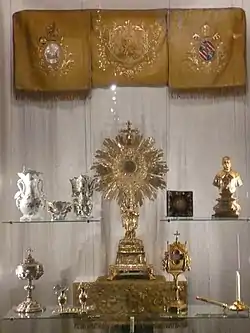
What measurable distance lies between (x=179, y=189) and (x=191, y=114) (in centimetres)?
31

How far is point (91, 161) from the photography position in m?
2.92

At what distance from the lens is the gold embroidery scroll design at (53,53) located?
115 inches

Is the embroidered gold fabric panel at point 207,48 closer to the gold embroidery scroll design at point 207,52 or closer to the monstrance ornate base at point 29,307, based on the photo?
the gold embroidery scroll design at point 207,52

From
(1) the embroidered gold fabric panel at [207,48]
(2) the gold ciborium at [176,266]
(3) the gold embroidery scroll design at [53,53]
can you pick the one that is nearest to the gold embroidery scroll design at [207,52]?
(1) the embroidered gold fabric panel at [207,48]

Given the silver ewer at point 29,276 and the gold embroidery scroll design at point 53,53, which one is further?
the gold embroidery scroll design at point 53,53

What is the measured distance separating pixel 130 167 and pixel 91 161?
182 millimetres

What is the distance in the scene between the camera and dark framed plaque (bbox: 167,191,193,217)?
278 cm

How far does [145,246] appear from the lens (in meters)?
2.89

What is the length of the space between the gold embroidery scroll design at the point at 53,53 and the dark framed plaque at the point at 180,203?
67cm

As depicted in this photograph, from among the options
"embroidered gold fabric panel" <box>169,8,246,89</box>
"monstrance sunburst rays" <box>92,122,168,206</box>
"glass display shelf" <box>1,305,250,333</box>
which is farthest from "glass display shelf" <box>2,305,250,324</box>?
"embroidered gold fabric panel" <box>169,8,246,89</box>

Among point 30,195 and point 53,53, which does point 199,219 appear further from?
point 53,53

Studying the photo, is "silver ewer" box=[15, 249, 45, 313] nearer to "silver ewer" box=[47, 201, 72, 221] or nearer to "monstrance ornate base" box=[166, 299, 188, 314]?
"silver ewer" box=[47, 201, 72, 221]

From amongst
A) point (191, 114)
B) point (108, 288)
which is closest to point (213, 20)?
point (191, 114)

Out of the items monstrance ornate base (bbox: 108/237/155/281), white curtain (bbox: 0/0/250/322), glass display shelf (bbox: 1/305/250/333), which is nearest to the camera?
glass display shelf (bbox: 1/305/250/333)
